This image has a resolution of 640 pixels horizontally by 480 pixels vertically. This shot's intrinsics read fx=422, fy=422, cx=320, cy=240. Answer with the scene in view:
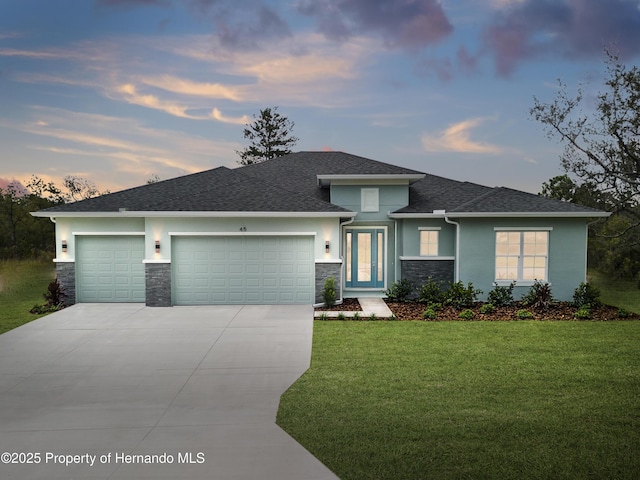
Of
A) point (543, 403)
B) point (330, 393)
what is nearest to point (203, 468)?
point (330, 393)

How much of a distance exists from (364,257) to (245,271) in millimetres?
4307

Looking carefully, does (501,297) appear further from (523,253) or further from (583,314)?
(583,314)

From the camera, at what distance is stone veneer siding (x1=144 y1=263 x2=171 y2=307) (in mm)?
12758

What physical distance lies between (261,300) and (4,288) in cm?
1303

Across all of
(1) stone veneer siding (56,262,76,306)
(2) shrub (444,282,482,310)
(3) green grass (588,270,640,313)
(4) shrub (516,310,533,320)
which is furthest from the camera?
(3) green grass (588,270,640,313)

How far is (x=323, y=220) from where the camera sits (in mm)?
13000

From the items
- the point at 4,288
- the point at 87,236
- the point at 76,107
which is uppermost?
the point at 76,107

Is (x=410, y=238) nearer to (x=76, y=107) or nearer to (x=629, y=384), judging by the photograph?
(x=629, y=384)

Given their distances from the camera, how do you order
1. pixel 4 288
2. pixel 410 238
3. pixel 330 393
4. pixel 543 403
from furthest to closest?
pixel 4 288, pixel 410 238, pixel 330 393, pixel 543 403

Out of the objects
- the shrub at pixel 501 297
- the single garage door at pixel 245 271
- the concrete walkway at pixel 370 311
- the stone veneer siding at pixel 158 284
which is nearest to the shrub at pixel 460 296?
the shrub at pixel 501 297

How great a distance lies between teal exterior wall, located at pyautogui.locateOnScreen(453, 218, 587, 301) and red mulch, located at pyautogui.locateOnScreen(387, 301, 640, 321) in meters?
0.69

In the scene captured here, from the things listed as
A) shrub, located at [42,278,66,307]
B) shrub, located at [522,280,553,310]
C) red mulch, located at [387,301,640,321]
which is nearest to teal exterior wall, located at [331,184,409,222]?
red mulch, located at [387,301,640,321]

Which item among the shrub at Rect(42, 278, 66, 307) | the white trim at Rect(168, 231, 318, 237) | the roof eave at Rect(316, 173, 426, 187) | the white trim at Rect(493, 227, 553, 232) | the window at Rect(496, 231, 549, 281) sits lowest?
the shrub at Rect(42, 278, 66, 307)

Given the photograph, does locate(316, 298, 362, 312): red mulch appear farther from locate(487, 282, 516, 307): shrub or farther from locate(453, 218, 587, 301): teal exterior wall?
locate(487, 282, 516, 307): shrub
